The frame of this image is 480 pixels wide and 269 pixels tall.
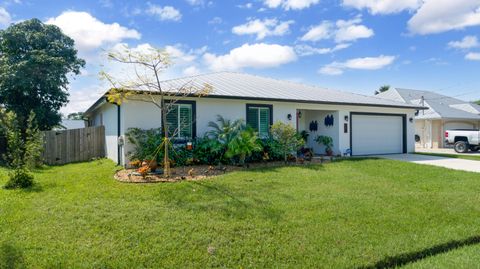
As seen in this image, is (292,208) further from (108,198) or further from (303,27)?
(303,27)

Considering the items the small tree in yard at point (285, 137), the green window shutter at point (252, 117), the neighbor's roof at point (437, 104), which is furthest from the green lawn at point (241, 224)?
the neighbor's roof at point (437, 104)

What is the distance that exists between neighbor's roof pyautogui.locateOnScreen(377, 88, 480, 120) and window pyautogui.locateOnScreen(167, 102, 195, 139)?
20912 millimetres

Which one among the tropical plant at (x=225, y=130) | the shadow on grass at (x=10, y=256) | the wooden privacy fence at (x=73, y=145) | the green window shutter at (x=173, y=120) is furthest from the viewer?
the wooden privacy fence at (x=73, y=145)

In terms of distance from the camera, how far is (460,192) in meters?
7.24

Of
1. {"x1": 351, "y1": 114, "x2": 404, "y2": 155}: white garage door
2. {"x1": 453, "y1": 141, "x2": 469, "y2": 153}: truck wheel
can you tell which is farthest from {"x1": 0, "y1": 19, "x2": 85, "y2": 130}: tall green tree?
{"x1": 453, "y1": 141, "x2": 469, "y2": 153}: truck wheel

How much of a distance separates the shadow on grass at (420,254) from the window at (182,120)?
8029 millimetres

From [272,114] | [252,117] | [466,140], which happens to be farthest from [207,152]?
[466,140]

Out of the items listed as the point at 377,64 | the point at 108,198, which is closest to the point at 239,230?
the point at 108,198

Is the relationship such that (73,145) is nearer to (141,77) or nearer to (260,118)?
(141,77)

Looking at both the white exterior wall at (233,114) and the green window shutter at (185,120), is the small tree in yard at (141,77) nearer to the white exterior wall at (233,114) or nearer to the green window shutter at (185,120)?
the white exterior wall at (233,114)

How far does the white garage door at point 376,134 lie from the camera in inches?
595

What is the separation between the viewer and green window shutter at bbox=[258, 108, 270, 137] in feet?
41.3

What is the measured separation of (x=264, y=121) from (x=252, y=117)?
1.97ft

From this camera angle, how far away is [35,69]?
1820 cm
